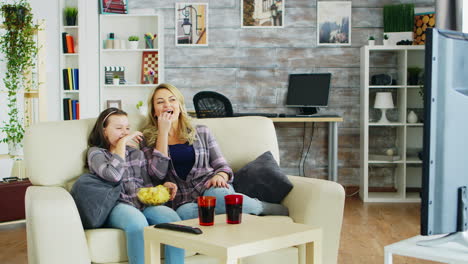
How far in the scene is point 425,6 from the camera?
249 inches

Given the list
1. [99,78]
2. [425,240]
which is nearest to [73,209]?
[425,240]

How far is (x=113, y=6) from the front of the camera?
248 inches

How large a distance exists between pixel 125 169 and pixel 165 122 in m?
0.34

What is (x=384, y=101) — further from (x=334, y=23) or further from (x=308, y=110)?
(x=334, y=23)

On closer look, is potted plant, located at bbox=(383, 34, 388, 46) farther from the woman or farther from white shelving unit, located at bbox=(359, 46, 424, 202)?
the woman

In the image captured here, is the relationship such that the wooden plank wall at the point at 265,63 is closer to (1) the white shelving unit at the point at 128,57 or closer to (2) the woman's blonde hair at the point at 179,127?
(1) the white shelving unit at the point at 128,57

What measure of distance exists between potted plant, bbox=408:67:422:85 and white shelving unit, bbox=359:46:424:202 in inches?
2.1

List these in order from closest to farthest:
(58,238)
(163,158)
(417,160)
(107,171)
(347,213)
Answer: (58,238)
(107,171)
(163,158)
(347,213)
(417,160)

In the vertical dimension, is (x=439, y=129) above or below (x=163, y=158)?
above

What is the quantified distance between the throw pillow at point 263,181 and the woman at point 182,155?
77 millimetres

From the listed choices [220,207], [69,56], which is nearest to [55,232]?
[220,207]

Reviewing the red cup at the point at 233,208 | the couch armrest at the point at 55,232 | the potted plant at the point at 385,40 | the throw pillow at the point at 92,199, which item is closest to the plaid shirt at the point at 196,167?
the throw pillow at the point at 92,199

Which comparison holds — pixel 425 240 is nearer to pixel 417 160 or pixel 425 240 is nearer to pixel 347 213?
pixel 347 213

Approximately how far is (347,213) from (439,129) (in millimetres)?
4012
